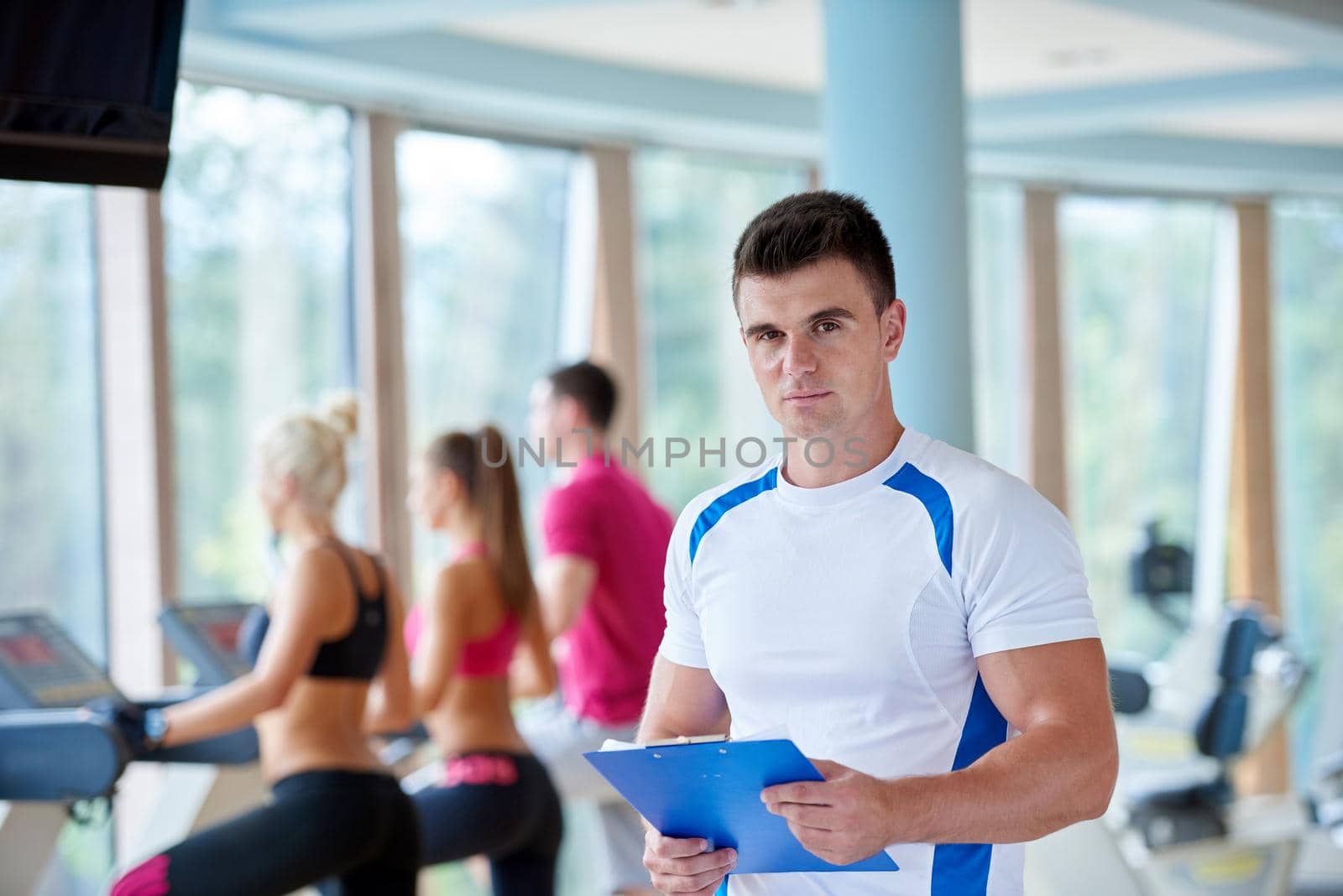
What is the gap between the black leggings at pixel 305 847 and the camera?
2.74 meters

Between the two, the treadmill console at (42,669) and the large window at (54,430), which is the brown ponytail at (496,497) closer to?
the treadmill console at (42,669)


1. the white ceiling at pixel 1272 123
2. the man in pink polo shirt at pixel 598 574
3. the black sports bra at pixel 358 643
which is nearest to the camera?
the black sports bra at pixel 358 643

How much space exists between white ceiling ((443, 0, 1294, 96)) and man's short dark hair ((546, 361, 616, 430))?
Result: 4.31 ft

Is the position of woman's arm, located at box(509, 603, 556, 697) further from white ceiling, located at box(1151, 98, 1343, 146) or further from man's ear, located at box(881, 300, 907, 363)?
white ceiling, located at box(1151, 98, 1343, 146)

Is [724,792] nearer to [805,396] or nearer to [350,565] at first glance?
[805,396]

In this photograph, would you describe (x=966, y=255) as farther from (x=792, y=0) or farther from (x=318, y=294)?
(x=318, y=294)

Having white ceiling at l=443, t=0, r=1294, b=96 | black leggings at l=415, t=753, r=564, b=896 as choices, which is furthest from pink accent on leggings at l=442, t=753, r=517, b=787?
white ceiling at l=443, t=0, r=1294, b=96

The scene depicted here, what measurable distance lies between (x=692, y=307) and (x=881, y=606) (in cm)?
516

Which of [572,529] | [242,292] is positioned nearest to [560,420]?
[572,529]

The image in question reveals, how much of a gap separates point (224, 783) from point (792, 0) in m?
3.12

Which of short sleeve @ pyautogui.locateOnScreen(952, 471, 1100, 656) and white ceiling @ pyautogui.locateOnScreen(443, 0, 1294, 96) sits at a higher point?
white ceiling @ pyautogui.locateOnScreen(443, 0, 1294, 96)

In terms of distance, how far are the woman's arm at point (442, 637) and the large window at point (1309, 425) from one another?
5.96 meters

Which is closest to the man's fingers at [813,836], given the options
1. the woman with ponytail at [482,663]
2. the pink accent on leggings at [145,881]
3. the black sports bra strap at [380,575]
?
the pink accent on leggings at [145,881]

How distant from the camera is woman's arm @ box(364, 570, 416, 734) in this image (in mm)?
3387
